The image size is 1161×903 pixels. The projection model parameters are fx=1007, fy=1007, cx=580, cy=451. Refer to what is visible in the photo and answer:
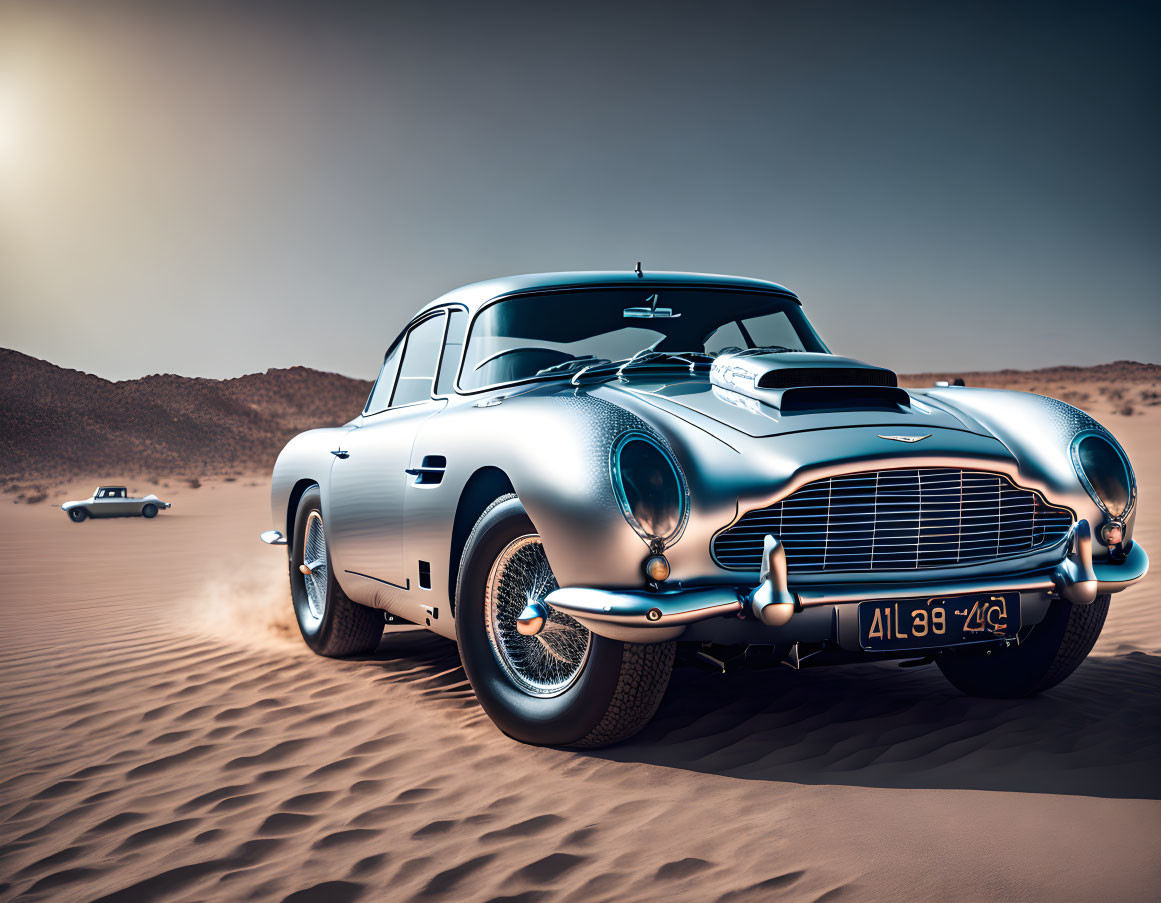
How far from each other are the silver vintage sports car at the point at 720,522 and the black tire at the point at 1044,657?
1 cm

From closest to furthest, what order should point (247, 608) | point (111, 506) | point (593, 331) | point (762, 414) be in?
point (762, 414), point (593, 331), point (247, 608), point (111, 506)

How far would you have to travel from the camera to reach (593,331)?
4.62 meters

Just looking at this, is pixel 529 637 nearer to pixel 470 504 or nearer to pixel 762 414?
pixel 470 504

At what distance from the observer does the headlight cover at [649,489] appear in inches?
122

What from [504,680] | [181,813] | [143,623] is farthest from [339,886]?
[143,623]

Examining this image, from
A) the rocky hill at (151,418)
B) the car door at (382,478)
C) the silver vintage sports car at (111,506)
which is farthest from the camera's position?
the rocky hill at (151,418)

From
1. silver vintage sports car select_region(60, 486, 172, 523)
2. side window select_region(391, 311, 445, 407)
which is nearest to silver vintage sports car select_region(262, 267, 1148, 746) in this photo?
side window select_region(391, 311, 445, 407)

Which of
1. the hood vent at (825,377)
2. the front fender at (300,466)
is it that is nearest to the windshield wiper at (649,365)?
the hood vent at (825,377)

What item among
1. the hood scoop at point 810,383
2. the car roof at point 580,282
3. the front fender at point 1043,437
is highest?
the car roof at point 580,282

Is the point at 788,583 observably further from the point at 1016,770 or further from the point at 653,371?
A: the point at 653,371

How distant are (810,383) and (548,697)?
145 cm

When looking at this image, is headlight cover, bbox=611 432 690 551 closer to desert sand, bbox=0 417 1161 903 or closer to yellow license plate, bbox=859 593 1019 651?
yellow license plate, bbox=859 593 1019 651

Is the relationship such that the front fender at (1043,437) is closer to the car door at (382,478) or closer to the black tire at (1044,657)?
the black tire at (1044,657)

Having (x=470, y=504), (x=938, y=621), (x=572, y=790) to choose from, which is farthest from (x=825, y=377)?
(x=572, y=790)
